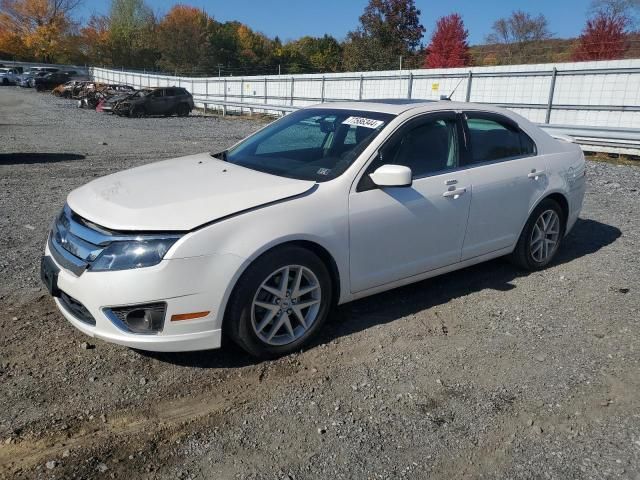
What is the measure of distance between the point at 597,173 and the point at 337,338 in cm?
904

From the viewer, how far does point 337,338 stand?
12.5ft

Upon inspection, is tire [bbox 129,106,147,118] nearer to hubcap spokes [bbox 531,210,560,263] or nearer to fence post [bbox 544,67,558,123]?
fence post [bbox 544,67,558,123]

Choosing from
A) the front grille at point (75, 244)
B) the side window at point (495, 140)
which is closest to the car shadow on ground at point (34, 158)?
the front grille at point (75, 244)

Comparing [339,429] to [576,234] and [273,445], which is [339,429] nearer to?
[273,445]

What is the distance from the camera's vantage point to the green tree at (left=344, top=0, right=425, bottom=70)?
4641 cm

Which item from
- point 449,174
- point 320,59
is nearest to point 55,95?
point 320,59

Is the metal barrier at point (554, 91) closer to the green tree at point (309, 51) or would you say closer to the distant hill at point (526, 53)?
the distant hill at point (526, 53)

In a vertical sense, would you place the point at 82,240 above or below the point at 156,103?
above

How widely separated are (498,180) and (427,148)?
2.52 ft

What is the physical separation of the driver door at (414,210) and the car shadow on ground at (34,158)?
960cm

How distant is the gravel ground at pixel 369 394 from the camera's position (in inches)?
102

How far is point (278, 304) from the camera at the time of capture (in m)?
3.41

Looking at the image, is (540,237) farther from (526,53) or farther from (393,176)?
(526,53)

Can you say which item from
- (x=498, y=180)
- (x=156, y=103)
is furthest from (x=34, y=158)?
(x=156, y=103)
